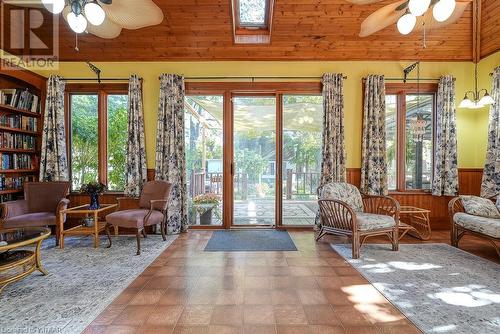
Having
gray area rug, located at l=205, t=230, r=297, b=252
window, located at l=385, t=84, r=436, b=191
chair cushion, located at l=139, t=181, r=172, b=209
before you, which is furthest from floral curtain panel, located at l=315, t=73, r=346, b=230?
chair cushion, located at l=139, t=181, r=172, b=209

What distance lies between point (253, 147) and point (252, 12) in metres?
2.23

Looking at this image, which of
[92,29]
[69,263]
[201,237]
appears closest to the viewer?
[92,29]

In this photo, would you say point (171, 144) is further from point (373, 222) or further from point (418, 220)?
point (418, 220)

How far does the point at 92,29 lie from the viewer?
2896mm

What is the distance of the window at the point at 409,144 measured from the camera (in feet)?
16.1

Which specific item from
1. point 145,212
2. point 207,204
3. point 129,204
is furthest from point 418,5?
point 129,204

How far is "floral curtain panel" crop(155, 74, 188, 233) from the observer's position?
456cm

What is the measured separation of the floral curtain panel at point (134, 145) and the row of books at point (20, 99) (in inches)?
60.8

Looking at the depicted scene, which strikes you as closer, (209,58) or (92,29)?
(92,29)

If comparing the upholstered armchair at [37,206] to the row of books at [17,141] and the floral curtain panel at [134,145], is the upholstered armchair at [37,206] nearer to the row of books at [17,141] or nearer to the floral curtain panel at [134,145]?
the row of books at [17,141]

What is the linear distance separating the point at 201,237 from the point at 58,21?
4.11m

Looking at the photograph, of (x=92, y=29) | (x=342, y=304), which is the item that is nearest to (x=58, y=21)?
(x=92, y=29)

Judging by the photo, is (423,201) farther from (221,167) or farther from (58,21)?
(58,21)

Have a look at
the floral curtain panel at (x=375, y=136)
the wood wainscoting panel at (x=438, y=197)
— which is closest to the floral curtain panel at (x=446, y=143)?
the wood wainscoting panel at (x=438, y=197)
